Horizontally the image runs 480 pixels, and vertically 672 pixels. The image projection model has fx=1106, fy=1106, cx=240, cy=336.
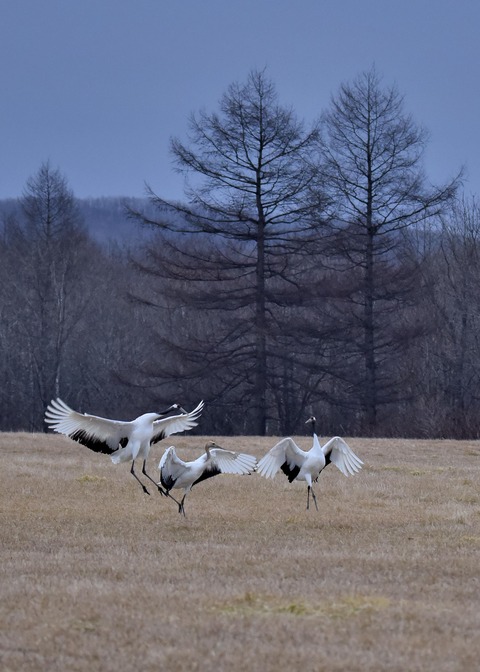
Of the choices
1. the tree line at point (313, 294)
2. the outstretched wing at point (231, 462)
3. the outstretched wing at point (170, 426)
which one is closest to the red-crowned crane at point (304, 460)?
the outstretched wing at point (231, 462)

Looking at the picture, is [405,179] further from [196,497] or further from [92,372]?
[196,497]

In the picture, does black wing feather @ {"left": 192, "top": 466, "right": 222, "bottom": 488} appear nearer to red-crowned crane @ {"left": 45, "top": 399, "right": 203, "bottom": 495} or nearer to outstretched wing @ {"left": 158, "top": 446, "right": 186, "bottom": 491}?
outstretched wing @ {"left": 158, "top": 446, "right": 186, "bottom": 491}

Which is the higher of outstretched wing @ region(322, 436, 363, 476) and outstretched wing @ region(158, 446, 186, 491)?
outstretched wing @ region(322, 436, 363, 476)

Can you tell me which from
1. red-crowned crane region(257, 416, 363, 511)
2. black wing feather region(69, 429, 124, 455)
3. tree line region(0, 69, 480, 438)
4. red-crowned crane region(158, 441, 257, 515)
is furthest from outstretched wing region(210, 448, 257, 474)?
tree line region(0, 69, 480, 438)

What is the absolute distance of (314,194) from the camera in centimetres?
3800

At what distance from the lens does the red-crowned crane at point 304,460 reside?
1380 centimetres

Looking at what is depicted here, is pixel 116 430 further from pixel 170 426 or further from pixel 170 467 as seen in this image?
pixel 170 467

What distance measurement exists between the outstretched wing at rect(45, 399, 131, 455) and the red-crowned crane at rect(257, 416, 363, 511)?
1.92 meters

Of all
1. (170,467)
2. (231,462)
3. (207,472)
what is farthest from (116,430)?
(231,462)

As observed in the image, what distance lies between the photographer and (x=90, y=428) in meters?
14.0

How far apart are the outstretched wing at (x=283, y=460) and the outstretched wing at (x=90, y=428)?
73.4 inches

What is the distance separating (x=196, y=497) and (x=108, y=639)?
8.24 m

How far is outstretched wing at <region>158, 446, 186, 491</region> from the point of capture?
511 inches

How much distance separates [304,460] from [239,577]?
5060 millimetres
